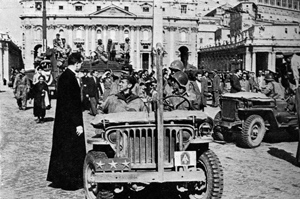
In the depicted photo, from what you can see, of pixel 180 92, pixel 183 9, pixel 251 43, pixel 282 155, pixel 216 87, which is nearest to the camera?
pixel 180 92

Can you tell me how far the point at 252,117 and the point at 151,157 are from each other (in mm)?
5243

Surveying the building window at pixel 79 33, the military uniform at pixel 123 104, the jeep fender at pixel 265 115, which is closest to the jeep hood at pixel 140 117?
the military uniform at pixel 123 104

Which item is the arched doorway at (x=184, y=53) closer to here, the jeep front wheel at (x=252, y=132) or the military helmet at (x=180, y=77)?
the jeep front wheel at (x=252, y=132)

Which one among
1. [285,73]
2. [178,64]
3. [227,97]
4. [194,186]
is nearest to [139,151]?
[194,186]

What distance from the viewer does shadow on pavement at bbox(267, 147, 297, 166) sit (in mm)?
8594

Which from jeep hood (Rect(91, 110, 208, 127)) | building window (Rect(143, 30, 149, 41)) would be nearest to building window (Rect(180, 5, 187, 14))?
building window (Rect(143, 30, 149, 41))

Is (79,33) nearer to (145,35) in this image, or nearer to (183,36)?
(145,35)

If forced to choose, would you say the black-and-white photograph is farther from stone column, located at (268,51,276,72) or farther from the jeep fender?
stone column, located at (268,51,276,72)

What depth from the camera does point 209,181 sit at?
5320 millimetres

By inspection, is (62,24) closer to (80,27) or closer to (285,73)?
(80,27)

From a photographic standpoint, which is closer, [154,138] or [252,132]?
[154,138]

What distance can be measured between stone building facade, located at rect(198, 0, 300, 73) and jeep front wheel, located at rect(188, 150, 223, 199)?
74.7 feet

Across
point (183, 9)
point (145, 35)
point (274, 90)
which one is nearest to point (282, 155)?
point (274, 90)

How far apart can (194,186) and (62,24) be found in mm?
68690
